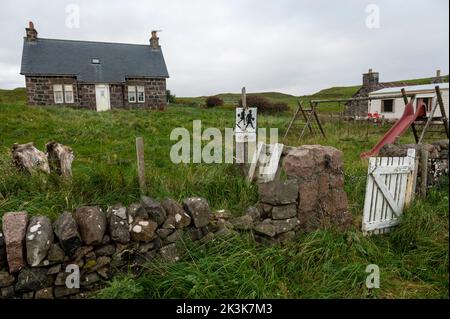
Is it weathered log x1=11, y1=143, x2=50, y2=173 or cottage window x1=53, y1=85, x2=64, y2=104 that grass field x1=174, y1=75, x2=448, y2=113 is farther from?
weathered log x1=11, y1=143, x2=50, y2=173

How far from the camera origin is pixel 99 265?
9.51 feet

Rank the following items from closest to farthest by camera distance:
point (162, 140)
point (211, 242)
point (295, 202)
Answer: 1. point (211, 242)
2. point (295, 202)
3. point (162, 140)

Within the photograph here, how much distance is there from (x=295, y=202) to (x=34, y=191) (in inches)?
→ 129

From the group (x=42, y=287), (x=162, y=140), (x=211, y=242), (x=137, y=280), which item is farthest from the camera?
(x=162, y=140)

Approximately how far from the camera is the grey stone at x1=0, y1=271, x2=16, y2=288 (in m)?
2.65

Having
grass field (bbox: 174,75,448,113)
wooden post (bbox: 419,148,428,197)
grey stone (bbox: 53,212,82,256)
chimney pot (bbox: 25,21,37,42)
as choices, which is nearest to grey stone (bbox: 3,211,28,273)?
grey stone (bbox: 53,212,82,256)

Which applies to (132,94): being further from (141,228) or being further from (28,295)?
(28,295)

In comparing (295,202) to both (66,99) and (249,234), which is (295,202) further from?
(66,99)

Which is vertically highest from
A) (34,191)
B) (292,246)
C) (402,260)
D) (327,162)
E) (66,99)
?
(66,99)

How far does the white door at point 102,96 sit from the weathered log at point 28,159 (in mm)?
20035

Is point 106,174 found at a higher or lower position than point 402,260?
higher


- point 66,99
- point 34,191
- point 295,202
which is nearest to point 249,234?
point 295,202

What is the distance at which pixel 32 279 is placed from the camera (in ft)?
8.82

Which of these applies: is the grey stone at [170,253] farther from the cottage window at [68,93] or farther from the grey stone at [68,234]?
the cottage window at [68,93]
